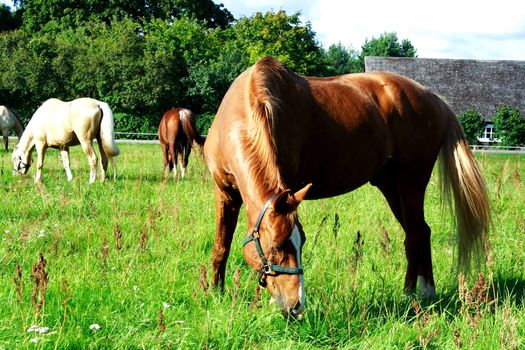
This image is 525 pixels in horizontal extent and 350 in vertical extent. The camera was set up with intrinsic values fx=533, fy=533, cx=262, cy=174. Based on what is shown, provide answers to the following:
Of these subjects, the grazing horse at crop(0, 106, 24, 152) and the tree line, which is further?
the tree line

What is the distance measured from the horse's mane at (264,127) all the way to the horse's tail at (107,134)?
7183mm

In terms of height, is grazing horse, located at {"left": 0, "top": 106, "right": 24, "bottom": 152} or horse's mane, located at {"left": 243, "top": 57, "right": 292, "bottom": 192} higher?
horse's mane, located at {"left": 243, "top": 57, "right": 292, "bottom": 192}

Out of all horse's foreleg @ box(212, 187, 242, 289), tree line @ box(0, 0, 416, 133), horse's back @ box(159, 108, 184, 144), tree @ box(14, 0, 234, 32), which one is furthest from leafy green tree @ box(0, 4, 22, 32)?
horse's foreleg @ box(212, 187, 242, 289)

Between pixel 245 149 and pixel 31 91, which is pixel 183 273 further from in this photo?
pixel 31 91

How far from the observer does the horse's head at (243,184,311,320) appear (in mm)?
2756

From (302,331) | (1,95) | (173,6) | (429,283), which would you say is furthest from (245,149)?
(173,6)

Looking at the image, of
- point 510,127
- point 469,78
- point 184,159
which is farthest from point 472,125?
point 184,159

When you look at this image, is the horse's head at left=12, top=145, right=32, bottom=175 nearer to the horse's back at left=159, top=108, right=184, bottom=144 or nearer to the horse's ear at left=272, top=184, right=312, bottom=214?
the horse's back at left=159, top=108, right=184, bottom=144

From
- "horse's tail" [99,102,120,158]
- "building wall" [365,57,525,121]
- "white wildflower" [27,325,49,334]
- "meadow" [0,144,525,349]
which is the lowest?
"meadow" [0,144,525,349]

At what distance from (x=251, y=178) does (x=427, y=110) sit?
2.28 meters

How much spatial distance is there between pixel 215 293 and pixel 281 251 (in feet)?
3.69

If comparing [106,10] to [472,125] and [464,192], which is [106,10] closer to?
[472,125]

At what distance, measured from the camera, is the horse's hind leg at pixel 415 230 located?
4320 millimetres

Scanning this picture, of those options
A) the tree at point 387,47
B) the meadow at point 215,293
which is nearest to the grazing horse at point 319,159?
the meadow at point 215,293
